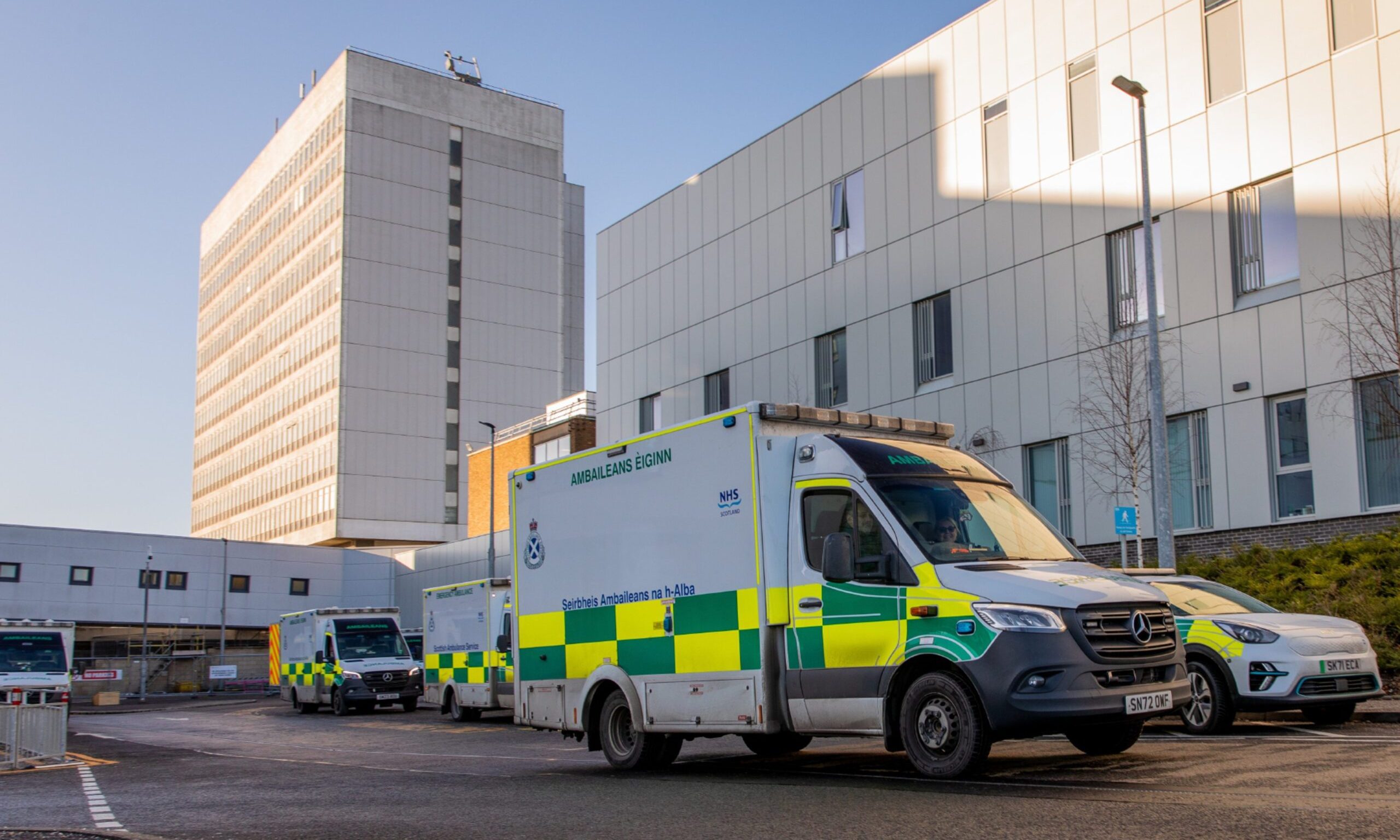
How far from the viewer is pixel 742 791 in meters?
9.84

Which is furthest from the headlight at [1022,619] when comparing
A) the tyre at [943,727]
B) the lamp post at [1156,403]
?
the lamp post at [1156,403]

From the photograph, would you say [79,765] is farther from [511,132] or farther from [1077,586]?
[511,132]

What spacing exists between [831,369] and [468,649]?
481 inches

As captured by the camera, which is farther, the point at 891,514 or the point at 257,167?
the point at 257,167

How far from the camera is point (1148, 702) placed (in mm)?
9438

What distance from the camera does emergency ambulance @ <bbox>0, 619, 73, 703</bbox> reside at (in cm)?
3406

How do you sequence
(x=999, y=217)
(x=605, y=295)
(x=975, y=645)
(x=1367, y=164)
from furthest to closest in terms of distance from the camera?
(x=605, y=295) < (x=999, y=217) < (x=1367, y=164) < (x=975, y=645)

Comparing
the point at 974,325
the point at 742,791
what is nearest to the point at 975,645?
the point at 742,791

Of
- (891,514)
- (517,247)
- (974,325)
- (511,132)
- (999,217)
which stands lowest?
(891,514)

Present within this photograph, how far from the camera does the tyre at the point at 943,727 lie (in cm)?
926

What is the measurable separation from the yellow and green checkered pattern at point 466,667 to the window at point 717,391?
11923mm

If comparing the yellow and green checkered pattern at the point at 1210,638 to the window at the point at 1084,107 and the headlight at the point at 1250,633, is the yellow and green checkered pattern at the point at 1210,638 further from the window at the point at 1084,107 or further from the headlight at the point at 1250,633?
the window at the point at 1084,107

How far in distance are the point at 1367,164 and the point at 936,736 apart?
17.2 m

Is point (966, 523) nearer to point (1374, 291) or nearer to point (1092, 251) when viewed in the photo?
point (1374, 291)
